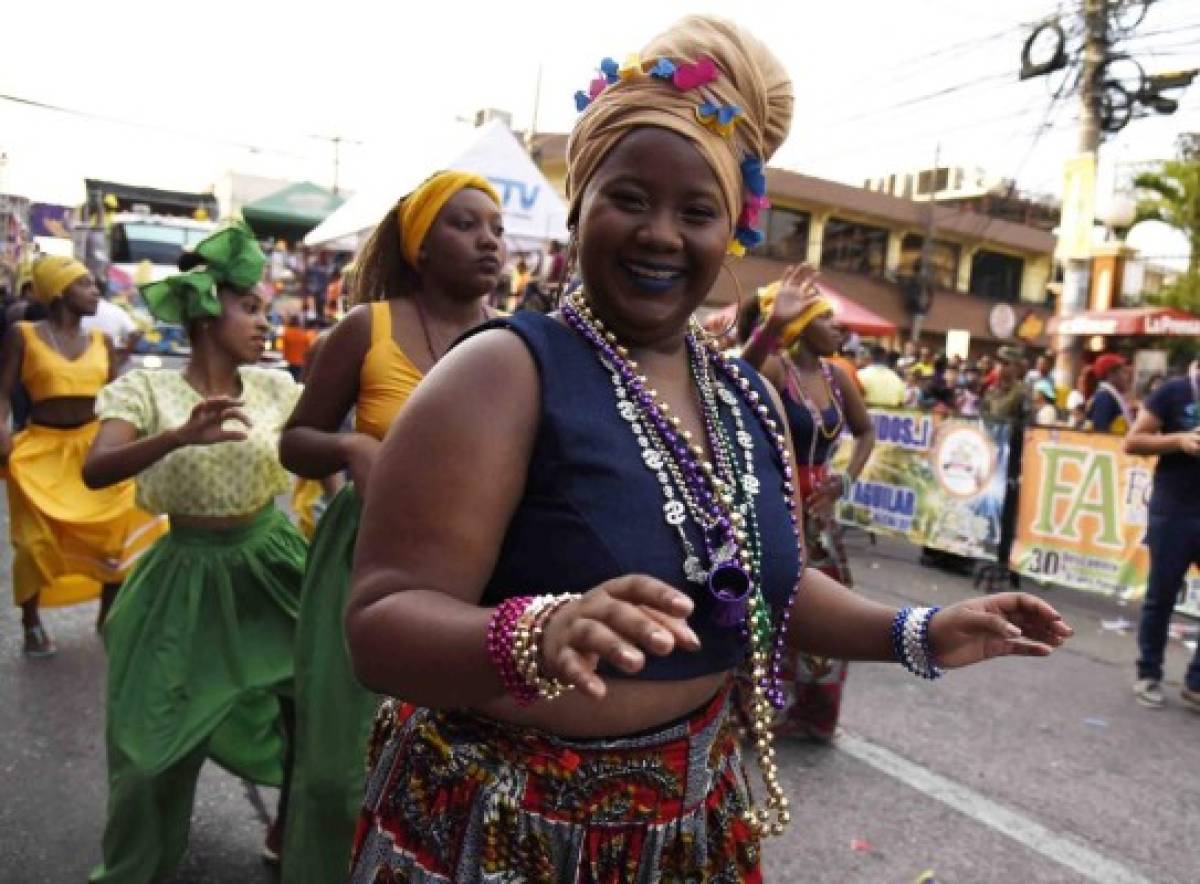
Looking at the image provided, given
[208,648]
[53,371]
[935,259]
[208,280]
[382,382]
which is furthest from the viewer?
[935,259]

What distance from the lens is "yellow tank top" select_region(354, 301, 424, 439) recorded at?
2.77 m

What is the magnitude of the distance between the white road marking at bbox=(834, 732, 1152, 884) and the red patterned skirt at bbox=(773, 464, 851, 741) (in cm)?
15

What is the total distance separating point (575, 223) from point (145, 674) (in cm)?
211

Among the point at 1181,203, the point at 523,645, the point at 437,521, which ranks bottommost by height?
Answer: the point at 523,645

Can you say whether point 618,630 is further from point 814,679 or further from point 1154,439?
point 1154,439

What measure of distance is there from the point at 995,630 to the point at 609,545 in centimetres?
64

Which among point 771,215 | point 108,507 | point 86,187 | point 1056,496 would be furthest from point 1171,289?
point 86,187

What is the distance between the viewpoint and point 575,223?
1.61 m

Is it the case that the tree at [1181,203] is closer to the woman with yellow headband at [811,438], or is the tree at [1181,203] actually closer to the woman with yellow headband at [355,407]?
the woman with yellow headband at [811,438]

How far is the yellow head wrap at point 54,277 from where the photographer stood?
19.4ft

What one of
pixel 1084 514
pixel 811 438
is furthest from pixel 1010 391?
pixel 811 438

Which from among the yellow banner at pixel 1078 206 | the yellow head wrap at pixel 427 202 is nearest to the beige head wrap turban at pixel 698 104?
the yellow head wrap at pixel 427 202

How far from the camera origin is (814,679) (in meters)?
4.53

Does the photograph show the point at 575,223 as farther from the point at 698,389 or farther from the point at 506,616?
the point at 506,616
